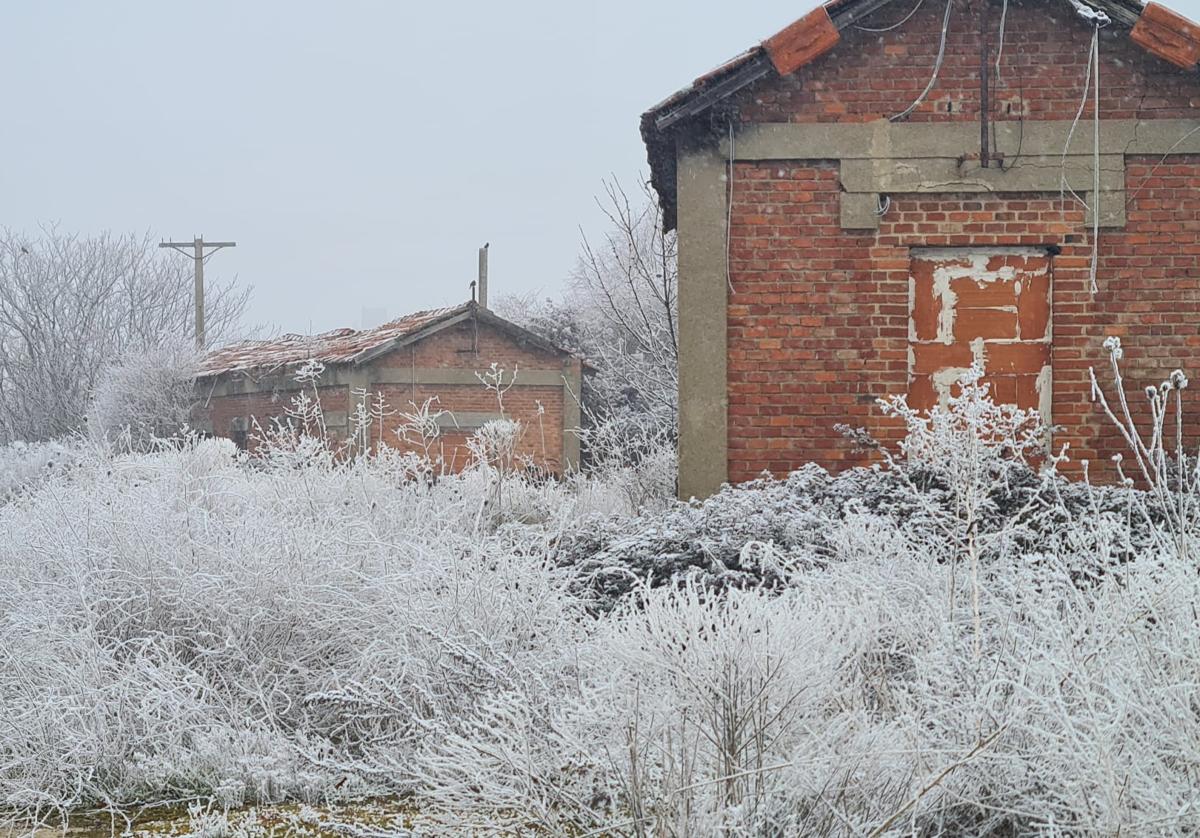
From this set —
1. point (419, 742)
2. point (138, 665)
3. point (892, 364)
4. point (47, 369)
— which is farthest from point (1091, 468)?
point (47, 369)

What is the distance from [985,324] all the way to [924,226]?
2.85 feet

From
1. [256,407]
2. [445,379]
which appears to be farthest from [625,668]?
[256,407]

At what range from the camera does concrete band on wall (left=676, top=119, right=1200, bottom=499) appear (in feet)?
30.4

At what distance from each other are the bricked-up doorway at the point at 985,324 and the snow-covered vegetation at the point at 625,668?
7.39 feet

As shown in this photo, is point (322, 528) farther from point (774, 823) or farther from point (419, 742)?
point (774, 823)

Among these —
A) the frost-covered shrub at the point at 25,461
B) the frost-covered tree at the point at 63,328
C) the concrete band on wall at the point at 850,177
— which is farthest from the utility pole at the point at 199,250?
the concrete band on wall at the point at 850,177

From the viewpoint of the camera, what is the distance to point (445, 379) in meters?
21.8

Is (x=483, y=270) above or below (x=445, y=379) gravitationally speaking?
above

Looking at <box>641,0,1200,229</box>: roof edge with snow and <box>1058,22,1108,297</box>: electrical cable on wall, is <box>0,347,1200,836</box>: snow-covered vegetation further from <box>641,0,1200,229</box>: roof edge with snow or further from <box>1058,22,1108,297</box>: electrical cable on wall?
<box>641,0,1200,229</box>: roof edge with snow

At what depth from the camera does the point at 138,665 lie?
15.9 feet

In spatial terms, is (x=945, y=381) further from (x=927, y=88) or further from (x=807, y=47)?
(x=807, y=47)

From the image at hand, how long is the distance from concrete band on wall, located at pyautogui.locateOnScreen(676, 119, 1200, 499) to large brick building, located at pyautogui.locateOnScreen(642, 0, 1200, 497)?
A: 2 cm

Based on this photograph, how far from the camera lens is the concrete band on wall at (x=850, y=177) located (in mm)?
9266

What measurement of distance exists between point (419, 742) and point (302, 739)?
1.56ft
